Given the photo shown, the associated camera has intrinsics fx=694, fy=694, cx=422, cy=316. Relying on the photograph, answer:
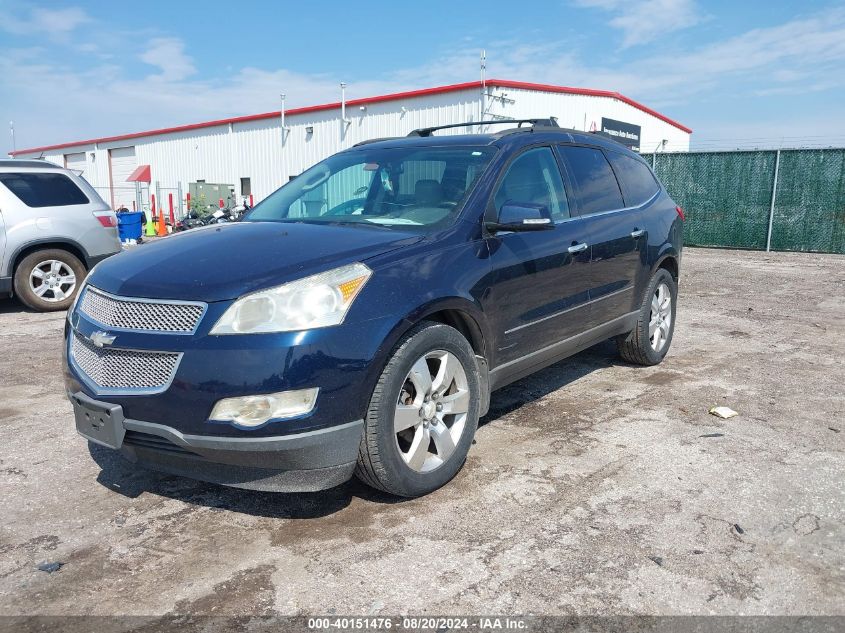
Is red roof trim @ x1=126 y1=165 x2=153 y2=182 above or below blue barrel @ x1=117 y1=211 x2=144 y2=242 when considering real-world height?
above

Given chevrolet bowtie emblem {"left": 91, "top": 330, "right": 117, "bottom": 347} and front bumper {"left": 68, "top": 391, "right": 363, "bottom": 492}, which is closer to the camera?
front bumper {"left": 68, "top": 391, "right": 363, "bottom": 492}

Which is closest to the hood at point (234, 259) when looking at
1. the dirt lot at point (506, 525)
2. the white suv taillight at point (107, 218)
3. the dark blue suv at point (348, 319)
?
the dark blue suv at point (348, 319)

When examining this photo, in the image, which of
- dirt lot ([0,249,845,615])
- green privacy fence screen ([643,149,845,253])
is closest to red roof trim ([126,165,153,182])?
green privacy fence screen ([643,149,845,253])

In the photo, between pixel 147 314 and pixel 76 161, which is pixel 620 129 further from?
pixel 76 161

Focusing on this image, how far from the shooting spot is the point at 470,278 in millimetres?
3471

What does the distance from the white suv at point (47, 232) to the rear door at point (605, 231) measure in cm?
636

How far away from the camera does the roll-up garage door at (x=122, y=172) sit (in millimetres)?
34812

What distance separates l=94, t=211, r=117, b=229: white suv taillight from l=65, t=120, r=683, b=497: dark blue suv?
515cm

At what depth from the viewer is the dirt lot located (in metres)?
2.54

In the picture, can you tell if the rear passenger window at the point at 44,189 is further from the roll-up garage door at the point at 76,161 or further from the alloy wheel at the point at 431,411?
the roll-up garage door at the point at 76,161

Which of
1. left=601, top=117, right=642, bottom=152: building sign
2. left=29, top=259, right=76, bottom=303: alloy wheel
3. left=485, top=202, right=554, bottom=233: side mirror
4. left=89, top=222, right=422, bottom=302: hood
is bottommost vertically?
left=29, top=259, right=76, bottom=303: alloy wheel

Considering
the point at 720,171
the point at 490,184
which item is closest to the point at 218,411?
the point at 490,184

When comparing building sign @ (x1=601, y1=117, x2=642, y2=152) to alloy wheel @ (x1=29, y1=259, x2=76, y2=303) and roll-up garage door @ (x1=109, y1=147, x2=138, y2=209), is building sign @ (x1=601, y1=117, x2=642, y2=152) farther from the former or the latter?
roll-up garage door @ (x1=109, y1=147, x2=138, y2=209)

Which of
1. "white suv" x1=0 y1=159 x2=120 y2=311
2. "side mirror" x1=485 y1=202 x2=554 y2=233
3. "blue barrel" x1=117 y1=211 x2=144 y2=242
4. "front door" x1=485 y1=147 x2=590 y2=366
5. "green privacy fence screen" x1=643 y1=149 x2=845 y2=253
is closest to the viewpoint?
"side mirror" x1=485 y1=202 x2=554 y2=233
